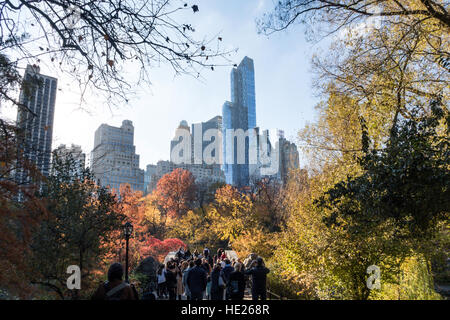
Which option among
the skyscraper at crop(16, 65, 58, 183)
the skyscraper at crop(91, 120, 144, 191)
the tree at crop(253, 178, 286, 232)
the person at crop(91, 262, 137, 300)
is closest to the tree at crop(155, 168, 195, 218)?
the skyscraper at crop(91, 120, 144, 191)

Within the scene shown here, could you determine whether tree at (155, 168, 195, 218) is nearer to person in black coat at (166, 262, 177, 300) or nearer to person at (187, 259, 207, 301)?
person in black coat at (166, 262, 177, 300)

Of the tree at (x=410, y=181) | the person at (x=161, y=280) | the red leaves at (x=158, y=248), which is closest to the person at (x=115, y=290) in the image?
the tree at (x=410, y=181)

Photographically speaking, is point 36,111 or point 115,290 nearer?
point 115,290

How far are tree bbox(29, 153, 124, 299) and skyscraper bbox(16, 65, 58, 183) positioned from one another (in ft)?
6.10

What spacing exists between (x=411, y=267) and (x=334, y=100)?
A: 6232 millimetres

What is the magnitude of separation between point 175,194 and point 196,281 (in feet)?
116

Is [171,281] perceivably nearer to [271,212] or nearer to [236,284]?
[236,284]

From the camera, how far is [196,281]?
812 cm

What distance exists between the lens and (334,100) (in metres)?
10.7

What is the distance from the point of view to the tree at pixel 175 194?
4131cm

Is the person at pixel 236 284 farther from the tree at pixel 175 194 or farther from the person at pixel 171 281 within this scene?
the tree at pixel 175 194
